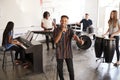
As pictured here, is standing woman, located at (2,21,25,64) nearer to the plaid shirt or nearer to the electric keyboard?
the electric keyboard

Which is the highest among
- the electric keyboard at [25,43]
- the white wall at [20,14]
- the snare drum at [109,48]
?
the white wall at [20,14]

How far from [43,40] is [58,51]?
16.5ft

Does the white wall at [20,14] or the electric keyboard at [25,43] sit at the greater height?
the white wall at [20,14]

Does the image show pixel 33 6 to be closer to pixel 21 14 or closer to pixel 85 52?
pixel 21 14

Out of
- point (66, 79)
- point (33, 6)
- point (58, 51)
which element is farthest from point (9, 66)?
point (33, 6)

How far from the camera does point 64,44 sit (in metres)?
3.54

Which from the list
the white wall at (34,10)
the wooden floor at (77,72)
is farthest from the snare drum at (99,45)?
the white wall at (34,10)

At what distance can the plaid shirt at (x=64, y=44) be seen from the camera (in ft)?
11.5

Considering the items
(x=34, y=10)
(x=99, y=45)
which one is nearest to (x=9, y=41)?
(x=99, y=45)

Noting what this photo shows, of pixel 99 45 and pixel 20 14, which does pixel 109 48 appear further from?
pixel 20 14

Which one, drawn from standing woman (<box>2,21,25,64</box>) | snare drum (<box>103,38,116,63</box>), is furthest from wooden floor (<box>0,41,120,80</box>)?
standing woman (<box>2,21,25,64</box>)

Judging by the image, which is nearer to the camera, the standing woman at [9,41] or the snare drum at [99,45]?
the standing woman at [9,41]

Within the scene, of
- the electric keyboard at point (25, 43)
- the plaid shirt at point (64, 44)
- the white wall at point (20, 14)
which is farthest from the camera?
the white wall at point (20, 14)

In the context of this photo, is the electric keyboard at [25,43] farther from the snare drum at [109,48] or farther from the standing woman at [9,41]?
the snare drum at [109,48]
